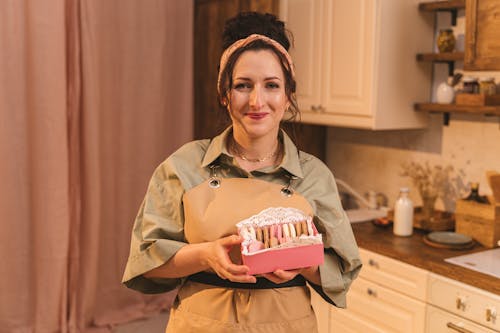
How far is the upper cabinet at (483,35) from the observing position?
6.88 ft

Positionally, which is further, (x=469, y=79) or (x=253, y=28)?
(x=469, y=79)

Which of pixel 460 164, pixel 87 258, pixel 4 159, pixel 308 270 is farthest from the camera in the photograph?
pixel 87 258

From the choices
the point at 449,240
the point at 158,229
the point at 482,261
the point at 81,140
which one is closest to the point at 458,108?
the point at 449,240

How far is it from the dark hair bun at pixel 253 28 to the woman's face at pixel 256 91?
7 cm

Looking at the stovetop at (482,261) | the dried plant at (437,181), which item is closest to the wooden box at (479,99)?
the dried plant at (437,181)

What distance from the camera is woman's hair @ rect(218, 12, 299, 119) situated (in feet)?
4.45

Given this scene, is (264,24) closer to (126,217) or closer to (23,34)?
(23,34)

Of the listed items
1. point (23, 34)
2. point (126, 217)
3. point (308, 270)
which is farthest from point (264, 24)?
point (126, 217)

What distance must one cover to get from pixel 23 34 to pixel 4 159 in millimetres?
648

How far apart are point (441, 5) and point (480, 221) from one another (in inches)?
39.1

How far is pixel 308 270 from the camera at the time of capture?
51.4 inches

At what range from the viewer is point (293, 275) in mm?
1215

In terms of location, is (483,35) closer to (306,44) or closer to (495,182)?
(495,182)

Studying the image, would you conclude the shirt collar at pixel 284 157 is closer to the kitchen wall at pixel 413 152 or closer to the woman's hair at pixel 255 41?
the woman's hair at pixel 255 41
